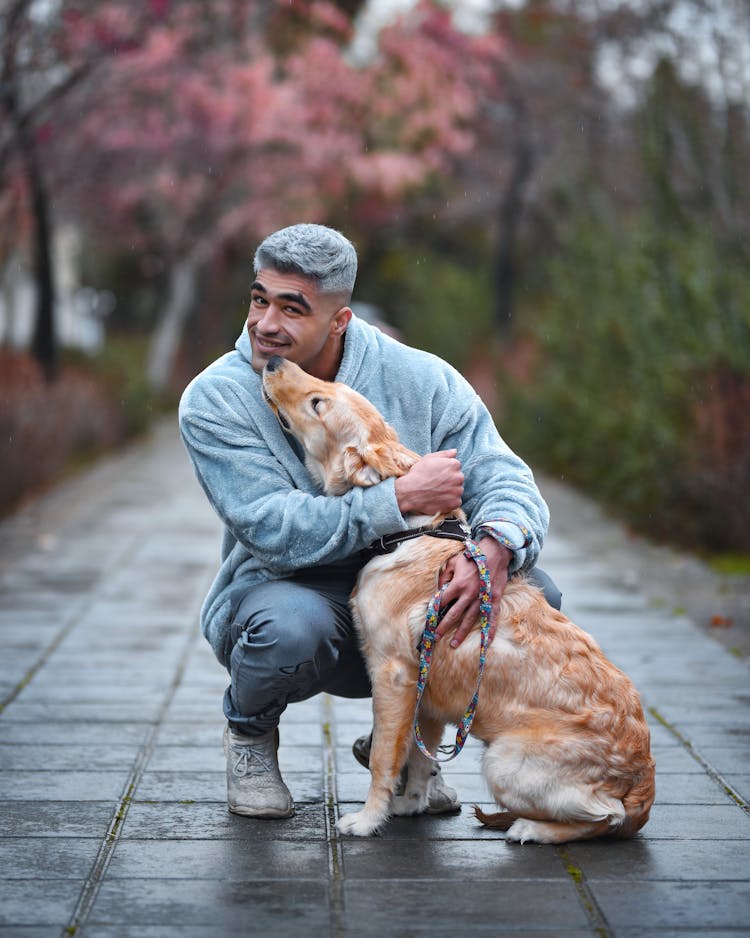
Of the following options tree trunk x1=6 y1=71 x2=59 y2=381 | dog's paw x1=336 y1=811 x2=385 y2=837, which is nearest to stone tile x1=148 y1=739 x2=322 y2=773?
dog's paw x1=336 y1=811 x2=385 y2=837

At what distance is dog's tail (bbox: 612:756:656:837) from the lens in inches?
157

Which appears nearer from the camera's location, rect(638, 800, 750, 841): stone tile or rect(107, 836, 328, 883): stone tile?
rect(107, 836, 328, 883): stone tile

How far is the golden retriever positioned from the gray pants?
0.13 m

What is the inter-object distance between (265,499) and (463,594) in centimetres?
68

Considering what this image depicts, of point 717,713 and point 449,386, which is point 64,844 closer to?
point 449,386

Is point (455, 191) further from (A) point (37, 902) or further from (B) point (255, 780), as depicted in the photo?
(A) point (37, 902)

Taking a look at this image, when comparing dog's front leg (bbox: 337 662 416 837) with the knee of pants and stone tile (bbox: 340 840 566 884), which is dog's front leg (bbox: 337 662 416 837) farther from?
the knee of pants

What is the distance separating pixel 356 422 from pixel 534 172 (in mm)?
23109

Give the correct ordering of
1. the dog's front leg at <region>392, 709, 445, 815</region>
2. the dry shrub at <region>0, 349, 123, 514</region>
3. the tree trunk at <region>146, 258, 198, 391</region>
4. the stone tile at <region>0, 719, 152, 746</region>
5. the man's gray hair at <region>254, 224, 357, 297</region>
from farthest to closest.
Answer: the tree trunk at <region>146, 258, 198, 391</region>
the dry shrub at <region>0, 349, 123, 514</region>
the stone tile at <region>0, 719, 152, 746</region>
the dog's front leg at <region>392, 709, 445, 815</region>
the man's gray hair at <region>254, 224, 357, 297</region>

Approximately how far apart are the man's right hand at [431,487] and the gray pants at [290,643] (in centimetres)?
42

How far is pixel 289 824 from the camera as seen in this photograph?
167 inches

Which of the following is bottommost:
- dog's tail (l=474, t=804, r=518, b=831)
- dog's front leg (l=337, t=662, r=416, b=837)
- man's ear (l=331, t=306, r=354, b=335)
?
dog's tail (l=474, t=804, r=518, b=831)

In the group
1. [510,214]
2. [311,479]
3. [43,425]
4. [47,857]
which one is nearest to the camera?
[47,857]

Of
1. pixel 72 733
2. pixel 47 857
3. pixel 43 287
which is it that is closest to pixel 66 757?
pixel 72 733
